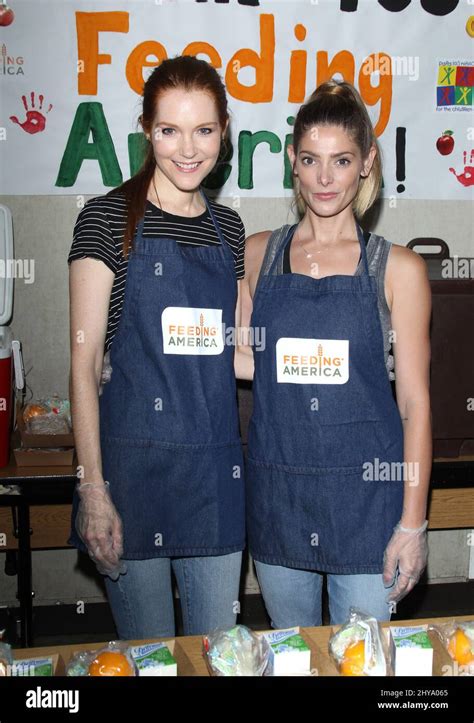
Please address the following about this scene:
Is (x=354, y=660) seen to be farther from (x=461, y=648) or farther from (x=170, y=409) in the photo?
(x=170, y=409)

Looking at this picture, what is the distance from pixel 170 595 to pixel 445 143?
80.7 inches

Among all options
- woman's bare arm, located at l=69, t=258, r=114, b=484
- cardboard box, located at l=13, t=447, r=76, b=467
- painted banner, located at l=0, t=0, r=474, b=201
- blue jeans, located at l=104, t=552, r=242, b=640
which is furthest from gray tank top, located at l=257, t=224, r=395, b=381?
painted banner, located at l=0, t=0, r=474, b=201

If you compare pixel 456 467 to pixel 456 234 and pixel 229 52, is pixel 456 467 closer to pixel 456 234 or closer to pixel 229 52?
pixel 456 234

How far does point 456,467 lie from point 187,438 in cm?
119

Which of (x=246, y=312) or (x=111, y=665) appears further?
(x=246, y=312)

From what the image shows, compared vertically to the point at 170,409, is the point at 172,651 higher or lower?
lower

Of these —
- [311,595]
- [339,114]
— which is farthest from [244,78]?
[311,595]

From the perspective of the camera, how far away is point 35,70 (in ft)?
8.96

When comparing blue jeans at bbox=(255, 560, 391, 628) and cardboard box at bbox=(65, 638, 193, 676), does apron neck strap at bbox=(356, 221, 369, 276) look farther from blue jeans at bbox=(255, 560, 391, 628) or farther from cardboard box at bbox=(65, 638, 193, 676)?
cardboard box at bbox=(65, 638, 193, 676)

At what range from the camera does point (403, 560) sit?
160cm

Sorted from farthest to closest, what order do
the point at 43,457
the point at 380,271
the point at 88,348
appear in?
the point at 43,457
the point at 380,271
the point at 88,348

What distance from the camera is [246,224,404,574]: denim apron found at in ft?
5.32

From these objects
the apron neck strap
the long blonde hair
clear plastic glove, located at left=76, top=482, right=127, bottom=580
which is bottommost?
clear plastic glove, located at left=76, top=482, right=127, bottom=580

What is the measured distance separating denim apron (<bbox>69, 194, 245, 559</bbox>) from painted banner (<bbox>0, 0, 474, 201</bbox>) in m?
1.33
